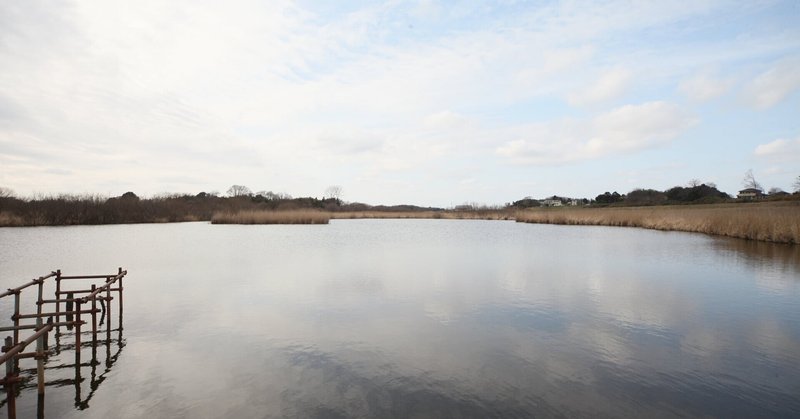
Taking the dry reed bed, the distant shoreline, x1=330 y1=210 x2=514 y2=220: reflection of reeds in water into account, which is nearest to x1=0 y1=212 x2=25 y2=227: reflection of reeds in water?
the distant shoreline

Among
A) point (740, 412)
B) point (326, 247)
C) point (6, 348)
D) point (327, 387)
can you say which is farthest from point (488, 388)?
point (326, 247)

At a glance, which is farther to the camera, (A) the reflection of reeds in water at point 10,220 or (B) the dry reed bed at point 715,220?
(A) the reflection of reeds in water at point 10,220

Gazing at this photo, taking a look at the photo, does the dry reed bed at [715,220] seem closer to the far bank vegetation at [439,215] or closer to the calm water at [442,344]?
the far bank vegetation at [439,215]

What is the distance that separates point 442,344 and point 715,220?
26165 mm

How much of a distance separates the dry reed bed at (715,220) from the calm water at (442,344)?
8.00 meters

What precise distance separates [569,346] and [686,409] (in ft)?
6.44

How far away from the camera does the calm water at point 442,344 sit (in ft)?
14.9

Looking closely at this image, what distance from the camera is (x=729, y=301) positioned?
9000 mm

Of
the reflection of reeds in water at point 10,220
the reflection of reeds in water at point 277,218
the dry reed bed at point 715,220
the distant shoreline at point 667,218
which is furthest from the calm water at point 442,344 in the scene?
the reflection of reeds in water at point 10,220

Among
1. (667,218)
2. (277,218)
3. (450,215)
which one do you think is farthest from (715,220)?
(450,215)

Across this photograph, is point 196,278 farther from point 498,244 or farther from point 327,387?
point 498,244

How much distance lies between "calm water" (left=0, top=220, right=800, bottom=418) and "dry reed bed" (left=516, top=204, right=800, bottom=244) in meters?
8.00

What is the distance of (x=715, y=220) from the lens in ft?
82.6

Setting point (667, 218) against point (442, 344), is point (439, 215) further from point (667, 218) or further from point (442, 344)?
point (442, 344)
